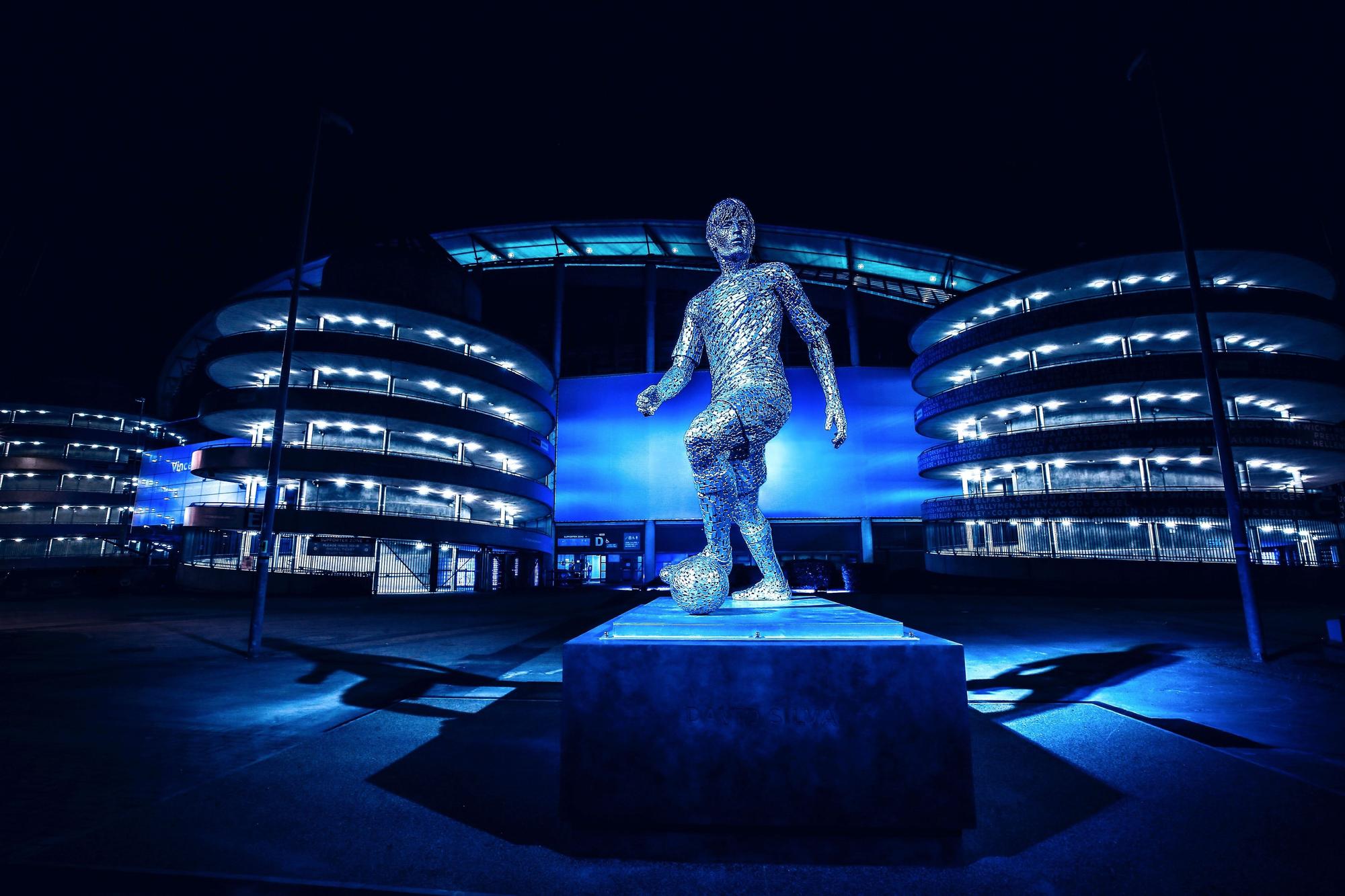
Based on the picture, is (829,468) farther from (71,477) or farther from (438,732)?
(71,477)

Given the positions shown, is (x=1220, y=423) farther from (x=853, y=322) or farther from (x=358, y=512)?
(x=853, y=322)

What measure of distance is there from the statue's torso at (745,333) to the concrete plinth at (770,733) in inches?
63.1

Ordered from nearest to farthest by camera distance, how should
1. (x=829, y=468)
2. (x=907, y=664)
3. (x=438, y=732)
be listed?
(x=907, y=664) → (x=438, y=732) → (x=829, y=468)

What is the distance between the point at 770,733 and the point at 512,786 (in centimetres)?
179

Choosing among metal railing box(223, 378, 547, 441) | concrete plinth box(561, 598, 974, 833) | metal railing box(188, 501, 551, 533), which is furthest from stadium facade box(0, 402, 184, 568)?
concrete plinth box(561, 598, 974, 833)

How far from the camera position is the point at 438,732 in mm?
4488

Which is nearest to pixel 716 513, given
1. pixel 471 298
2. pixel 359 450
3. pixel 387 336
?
pixel 359 450

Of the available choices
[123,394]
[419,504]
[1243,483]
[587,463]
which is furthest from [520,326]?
[1243,483]

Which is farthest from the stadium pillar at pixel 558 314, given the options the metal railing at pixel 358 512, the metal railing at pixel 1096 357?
the metal railing at pixel 1096 357

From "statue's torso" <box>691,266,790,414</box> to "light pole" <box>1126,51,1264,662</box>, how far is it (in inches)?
312

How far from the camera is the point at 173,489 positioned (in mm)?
41969

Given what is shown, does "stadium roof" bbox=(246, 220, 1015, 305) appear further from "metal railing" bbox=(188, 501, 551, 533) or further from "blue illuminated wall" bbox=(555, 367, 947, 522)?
"metal railing" bbox=(188, 501, 551, 533)

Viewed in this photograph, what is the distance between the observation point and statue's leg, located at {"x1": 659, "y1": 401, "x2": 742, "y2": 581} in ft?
11.2

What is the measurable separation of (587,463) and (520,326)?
13.6 metres
